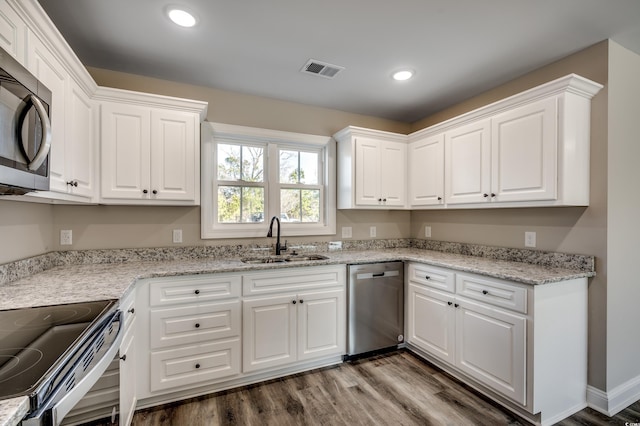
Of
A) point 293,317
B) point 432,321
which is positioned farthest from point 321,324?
point 432,321

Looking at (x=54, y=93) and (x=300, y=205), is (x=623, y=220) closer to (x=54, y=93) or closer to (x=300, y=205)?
(x=300, y=205)

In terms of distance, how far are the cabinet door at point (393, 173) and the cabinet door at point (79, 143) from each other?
2.49 metres

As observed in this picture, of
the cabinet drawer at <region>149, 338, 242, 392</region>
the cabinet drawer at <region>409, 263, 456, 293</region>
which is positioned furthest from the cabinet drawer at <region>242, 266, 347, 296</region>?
the cabinet drawer at <region>409, 263, 456, 293</region>

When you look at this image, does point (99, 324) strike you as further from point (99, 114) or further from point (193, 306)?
point (99, 114)

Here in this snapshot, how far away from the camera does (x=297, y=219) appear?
3.23 metres

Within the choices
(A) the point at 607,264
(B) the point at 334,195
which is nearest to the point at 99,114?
(B) the point at 334,195

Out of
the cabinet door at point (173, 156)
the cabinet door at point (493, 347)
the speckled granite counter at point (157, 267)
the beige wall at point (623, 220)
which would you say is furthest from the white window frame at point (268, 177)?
the beige wall at point (623, 220)

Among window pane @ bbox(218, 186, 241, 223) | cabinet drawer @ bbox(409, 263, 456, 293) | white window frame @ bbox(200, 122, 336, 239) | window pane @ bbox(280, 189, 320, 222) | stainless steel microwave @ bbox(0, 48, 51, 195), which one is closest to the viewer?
stainless steel microwave @ bbox(0, 48, 51, 195)

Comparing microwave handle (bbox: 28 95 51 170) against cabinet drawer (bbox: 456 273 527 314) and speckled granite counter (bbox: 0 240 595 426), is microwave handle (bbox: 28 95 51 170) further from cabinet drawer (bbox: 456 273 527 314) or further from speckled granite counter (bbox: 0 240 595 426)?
cabinet drawer (bbox: 456 273 527 314)

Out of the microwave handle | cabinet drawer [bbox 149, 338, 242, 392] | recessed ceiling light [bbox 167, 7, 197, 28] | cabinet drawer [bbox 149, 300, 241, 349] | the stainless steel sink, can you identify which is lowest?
cabinet drawer [bbox 149, 338, 242, 392]

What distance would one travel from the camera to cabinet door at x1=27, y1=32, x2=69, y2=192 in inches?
56.6

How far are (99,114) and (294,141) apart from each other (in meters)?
1.66

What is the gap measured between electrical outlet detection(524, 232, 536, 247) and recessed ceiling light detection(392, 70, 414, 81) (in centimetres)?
166

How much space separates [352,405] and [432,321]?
1.00 metres
